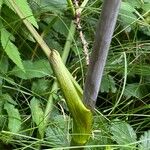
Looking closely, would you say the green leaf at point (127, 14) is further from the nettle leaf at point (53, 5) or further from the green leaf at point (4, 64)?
the green leaf at point (4, 64)

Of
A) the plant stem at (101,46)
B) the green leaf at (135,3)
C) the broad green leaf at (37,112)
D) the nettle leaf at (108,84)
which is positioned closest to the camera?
the plant stem at (101,46)

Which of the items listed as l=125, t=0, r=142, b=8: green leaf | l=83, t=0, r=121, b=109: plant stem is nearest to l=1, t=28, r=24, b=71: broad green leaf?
l=83, t=0, r=121, b=109: plant stem

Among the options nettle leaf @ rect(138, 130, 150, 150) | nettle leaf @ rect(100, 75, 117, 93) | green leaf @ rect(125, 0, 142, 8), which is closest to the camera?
nettle leaf @ rect(138, 130, 150, 150)

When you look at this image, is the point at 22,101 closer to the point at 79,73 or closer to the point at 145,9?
the point at 79,73

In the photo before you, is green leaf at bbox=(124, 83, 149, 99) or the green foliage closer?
the green foliage

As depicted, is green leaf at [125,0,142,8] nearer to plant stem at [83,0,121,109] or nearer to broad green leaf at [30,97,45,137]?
broad green leaf at [30,97,45,137]

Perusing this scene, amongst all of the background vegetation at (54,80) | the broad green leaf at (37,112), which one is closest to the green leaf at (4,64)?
the background vegetation at (54,80)

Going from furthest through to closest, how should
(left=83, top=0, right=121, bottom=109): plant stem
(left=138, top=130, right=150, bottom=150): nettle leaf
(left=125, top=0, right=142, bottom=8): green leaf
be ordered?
(left=125, top=0, right=142, bottom=8): green leaf
(left=138, top=130, right=150, bottom=150): nettle leaf
(left=83, top=0, right=121, bottom=109): plant stem
